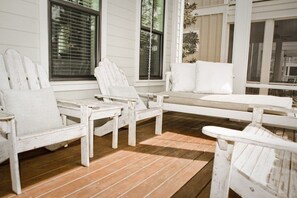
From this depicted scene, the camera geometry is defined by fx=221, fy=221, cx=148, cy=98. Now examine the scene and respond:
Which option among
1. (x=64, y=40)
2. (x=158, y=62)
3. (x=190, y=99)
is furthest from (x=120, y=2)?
(x=190, y=99)

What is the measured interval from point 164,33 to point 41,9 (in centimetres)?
253

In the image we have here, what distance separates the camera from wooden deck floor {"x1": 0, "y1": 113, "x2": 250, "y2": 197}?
62.5 inches

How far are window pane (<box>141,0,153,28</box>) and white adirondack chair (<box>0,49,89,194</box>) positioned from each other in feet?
7.18

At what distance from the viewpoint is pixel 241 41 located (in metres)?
3.80

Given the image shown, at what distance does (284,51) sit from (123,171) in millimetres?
12258

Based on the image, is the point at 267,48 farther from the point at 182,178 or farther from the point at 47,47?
the point at 47,47

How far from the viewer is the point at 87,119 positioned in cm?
196

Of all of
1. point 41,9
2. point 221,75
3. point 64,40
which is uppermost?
point 41,9

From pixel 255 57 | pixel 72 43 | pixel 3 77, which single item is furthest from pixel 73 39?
pixel 255 57

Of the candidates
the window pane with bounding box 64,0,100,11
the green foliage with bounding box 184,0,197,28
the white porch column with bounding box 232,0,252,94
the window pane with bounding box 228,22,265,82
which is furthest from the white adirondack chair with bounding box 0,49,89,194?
the window pane with bounding box 228,22,265,82

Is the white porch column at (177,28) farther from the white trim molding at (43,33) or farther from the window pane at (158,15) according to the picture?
the white trim molding at (43,33)

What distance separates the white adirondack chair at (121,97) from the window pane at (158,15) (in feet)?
4.98

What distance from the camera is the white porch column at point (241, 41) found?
12.2 ft

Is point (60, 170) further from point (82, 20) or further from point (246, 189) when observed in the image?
point (82, 20)
